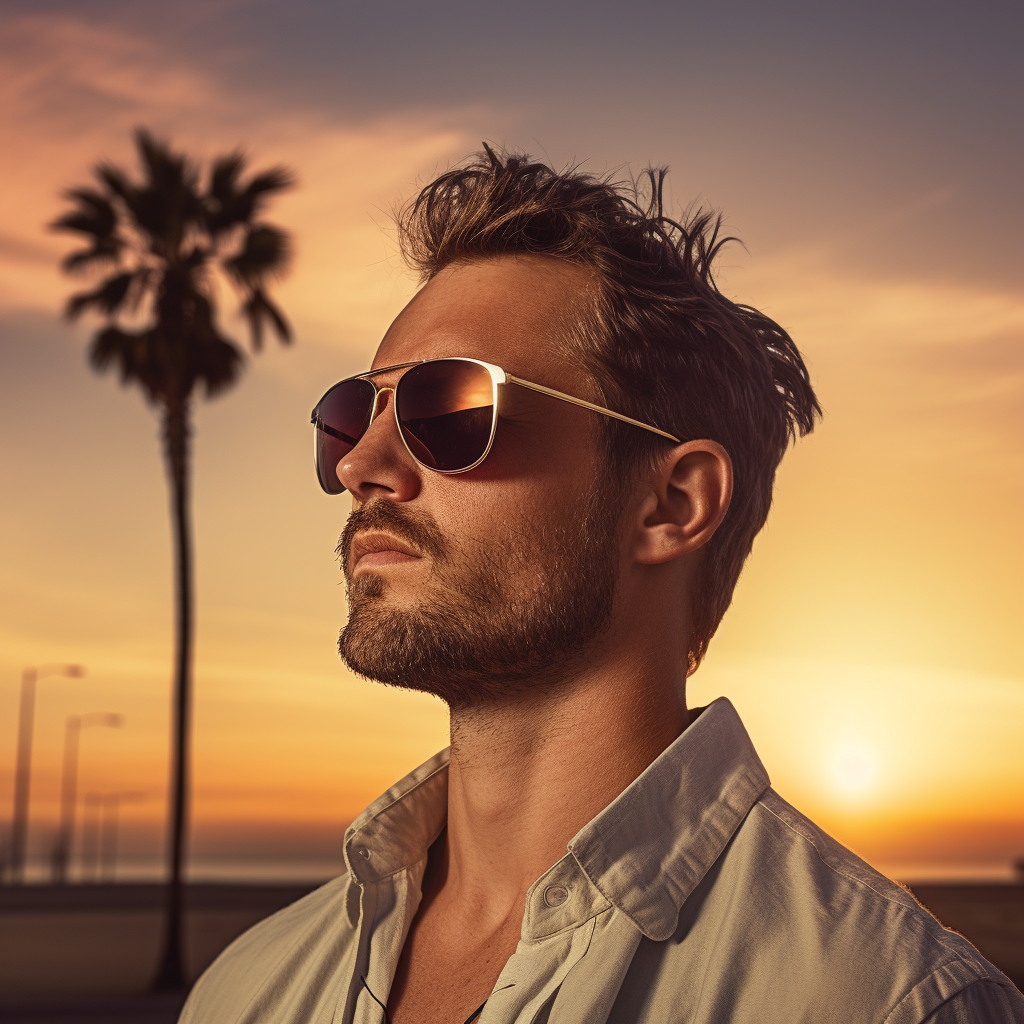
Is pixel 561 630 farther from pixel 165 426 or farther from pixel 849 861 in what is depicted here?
pixel 165 426

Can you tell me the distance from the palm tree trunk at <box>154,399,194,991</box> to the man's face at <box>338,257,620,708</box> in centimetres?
1698

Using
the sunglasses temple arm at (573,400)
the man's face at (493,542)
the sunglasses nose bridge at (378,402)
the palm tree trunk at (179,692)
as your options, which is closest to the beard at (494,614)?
the man's face at (493,542)

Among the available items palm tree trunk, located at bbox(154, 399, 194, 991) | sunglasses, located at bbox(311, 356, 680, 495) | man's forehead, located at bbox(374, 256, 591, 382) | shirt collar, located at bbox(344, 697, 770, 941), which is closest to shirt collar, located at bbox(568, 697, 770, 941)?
shirt collar, located at bbox(344, 697, 770, 941)

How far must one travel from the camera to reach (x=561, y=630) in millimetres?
2566

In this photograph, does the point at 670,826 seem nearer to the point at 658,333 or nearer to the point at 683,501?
the point at 683,501

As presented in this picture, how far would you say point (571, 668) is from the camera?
→ 8.55 feet

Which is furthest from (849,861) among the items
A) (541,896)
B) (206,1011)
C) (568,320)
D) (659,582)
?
(206,1011)

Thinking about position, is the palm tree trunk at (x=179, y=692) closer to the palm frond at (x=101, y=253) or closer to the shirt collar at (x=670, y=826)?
the palm frond at (x=101, y=253)

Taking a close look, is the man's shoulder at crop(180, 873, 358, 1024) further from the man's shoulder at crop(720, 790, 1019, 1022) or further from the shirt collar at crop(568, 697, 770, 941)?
the man's shoulder at crop(720, 790, 1019, 1022)

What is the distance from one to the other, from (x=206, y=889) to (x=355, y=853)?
40188 millimetres

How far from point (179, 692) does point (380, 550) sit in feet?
57.3

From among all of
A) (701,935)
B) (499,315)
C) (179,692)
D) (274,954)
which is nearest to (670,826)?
(701,935)

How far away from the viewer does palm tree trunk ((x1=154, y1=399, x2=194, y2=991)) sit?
18.0 meters

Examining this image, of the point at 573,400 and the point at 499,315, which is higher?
the point at 499,315
